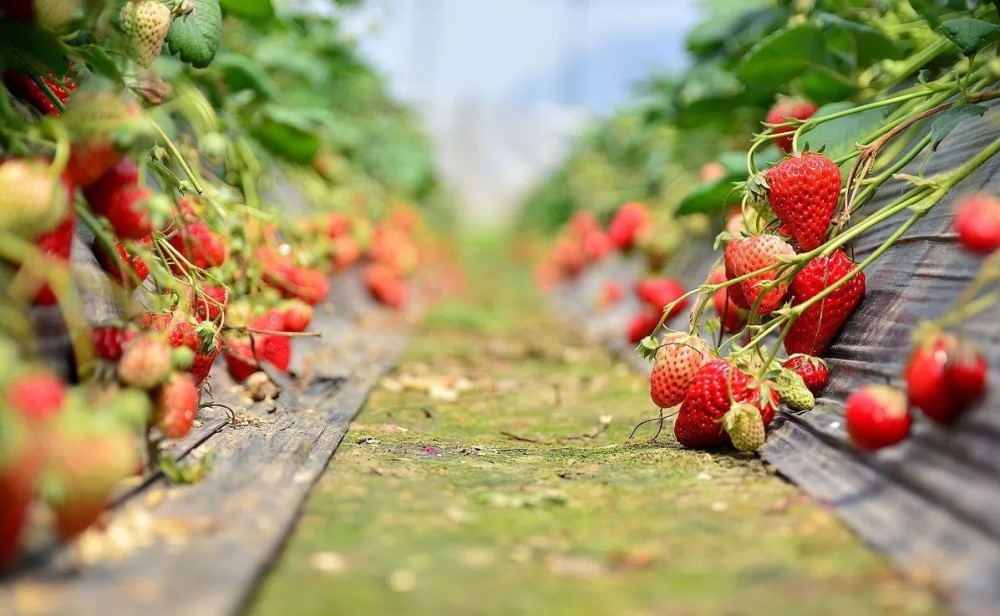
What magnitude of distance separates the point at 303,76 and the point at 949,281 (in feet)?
7.97

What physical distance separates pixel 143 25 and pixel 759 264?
0.81 meters

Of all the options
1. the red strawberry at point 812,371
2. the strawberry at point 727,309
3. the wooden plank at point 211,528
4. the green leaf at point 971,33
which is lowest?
the wooden plank at point 211,528

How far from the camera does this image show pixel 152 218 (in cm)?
90

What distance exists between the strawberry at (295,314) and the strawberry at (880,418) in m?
0.99

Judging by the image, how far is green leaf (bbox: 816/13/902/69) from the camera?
158cm

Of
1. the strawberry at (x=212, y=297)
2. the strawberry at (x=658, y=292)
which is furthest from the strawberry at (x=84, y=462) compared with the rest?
the strawberry at (x=658, y=292)

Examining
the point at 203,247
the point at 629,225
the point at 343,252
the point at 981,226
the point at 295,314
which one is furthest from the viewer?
the point at 629,225

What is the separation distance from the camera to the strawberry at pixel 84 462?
683 mm

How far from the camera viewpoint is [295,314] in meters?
1.63

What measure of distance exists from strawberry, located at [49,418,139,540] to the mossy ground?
0.15 m

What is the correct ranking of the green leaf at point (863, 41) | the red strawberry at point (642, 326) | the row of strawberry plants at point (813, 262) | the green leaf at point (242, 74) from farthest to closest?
1. the red strawberry at point (642, 326)
2. the green leaf at point (242, 74)
3. the green leaf at point (863, 41)
4. the row of strawberry plants at point (813, 262)

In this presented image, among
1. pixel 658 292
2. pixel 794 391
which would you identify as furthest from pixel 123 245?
pixel 658 292

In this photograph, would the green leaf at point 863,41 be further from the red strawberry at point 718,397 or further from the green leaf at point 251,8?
the green leaf at point 251,8

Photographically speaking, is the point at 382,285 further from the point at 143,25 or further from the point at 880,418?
the point at 880,418
